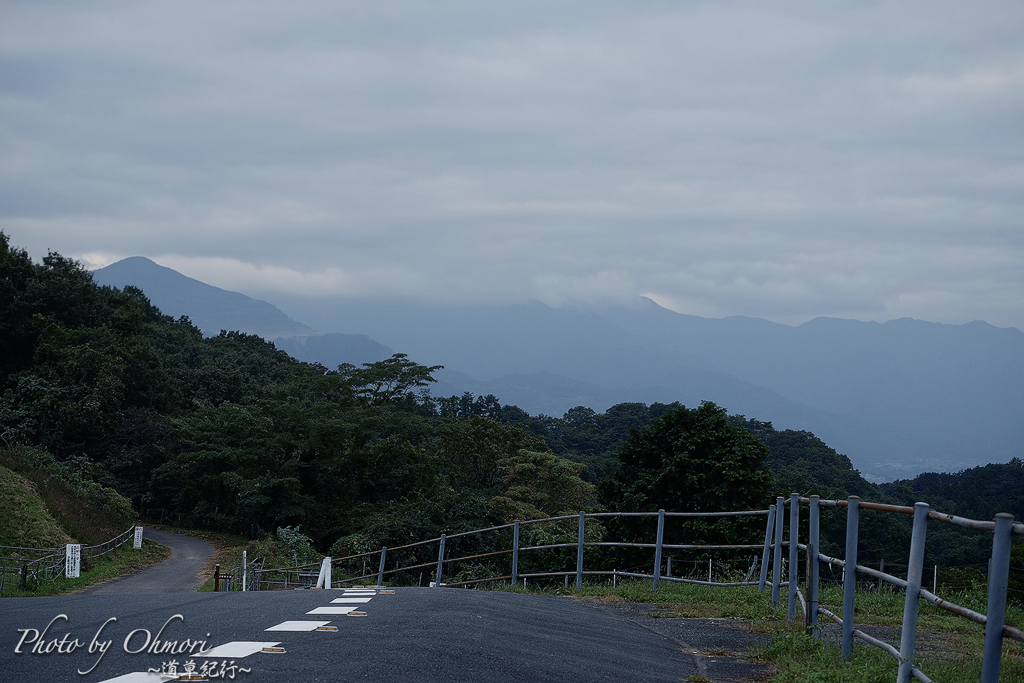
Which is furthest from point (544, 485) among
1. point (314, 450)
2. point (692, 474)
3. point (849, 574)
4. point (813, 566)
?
point (849, 574)

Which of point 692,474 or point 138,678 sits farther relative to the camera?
point 692,474

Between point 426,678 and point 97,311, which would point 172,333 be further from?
point 426,678

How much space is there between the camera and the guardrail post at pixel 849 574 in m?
6.38

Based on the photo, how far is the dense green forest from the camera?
30406 millimetres

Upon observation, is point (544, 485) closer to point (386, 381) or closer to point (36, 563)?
point (386, 381)


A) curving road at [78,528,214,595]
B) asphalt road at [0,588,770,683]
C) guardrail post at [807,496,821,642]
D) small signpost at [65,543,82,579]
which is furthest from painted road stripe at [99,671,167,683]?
small signpost at [65,543,82,579]

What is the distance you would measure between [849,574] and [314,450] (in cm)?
4060

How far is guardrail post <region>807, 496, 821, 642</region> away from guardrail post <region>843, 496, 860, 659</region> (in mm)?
739

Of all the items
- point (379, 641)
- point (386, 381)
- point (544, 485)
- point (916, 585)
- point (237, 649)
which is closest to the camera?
point (916, 585)

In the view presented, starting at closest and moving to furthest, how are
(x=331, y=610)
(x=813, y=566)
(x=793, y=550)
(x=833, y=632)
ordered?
(x=813, y=566), (x=833, y=632), (x=793, y=550), (x=331, y=610)

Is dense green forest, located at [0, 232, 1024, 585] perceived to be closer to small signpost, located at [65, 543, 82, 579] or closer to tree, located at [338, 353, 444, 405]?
tree, located at [338, 353, 444, 405]

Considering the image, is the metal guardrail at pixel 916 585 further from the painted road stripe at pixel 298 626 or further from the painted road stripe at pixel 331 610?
the painted road stripe at pixel 331 610

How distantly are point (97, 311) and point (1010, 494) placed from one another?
6648 centimetres

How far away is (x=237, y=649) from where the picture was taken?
580 cm
